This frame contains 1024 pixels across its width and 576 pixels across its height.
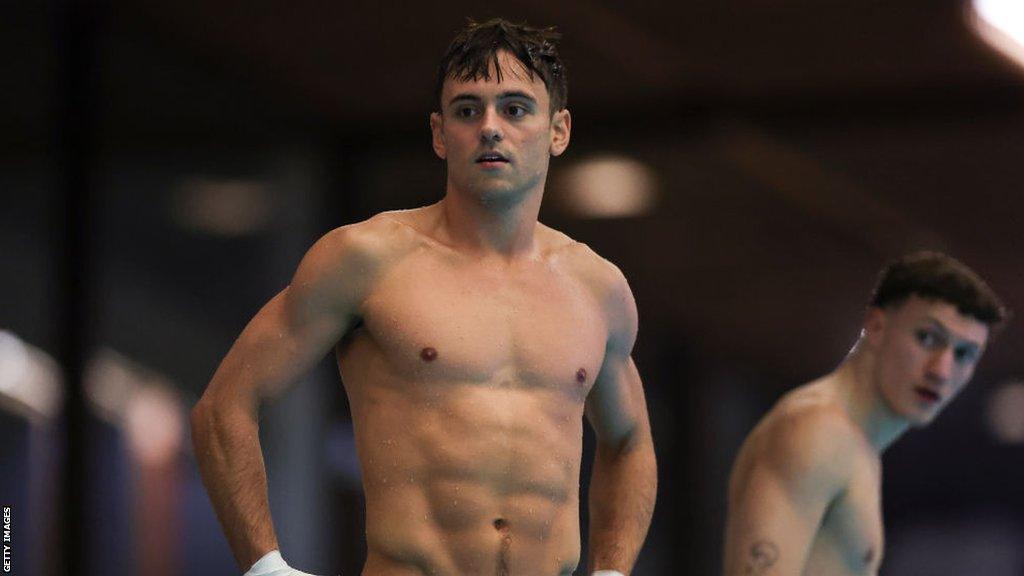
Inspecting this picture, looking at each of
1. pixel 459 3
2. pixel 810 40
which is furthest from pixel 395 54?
pixel 810 40

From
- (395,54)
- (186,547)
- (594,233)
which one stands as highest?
(395,54)

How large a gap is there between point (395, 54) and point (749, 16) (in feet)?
4.34

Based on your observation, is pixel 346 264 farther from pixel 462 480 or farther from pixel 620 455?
pixel 620 455

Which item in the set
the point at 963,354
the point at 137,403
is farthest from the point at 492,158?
the point at 137,403

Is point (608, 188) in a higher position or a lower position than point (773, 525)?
higher

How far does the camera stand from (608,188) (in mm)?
7090

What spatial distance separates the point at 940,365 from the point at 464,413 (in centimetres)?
181

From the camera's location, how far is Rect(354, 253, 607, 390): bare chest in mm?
3248

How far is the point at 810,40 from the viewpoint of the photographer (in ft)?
22.7

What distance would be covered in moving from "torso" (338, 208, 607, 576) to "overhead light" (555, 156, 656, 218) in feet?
12.1

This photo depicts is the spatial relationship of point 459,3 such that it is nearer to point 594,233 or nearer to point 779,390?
point 594,233

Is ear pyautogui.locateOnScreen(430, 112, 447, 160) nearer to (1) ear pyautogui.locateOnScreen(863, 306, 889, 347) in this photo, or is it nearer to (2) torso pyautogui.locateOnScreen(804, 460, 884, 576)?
(2) torso pyautogui.locateOnScreen(804, 460, 884, 576)

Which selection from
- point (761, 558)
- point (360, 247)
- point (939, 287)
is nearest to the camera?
point (360, 247)

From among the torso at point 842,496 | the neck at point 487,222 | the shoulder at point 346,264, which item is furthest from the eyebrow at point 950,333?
the shoulder at point 346,264
